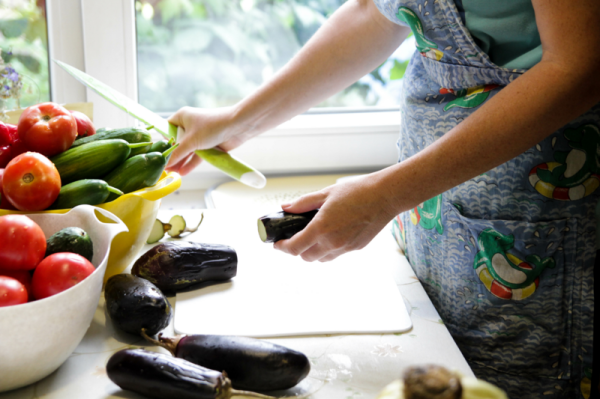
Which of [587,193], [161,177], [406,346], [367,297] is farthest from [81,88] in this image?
[587,193]

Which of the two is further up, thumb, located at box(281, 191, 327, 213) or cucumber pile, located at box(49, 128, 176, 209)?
cucumber pile, located at box(49, 128, 176, 209)

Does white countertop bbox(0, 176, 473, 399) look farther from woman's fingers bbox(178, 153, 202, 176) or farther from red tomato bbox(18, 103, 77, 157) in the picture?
woman's fingers bbox(178, 153, 202, 176)

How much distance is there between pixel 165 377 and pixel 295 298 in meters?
0.28

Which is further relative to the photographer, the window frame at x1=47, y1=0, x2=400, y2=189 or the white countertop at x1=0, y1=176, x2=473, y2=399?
the window frame at x1=47, y1=0, x2=400, y2=189

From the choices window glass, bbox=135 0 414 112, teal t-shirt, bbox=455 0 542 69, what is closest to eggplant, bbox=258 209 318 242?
teal t-shirt, bbox=455 0 542 69

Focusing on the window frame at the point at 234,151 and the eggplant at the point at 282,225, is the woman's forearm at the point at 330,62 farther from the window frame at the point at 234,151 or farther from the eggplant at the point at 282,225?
the window frame at the point at 234,151

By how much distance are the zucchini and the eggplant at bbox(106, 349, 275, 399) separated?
356 millimetres

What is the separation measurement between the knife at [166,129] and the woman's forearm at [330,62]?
76 millimetres

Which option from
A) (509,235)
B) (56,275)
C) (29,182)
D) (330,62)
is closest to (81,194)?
(29,182)

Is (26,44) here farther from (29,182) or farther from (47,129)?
(29,182)

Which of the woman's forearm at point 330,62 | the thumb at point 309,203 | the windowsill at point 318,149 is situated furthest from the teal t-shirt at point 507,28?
the windowsill at point 318,149

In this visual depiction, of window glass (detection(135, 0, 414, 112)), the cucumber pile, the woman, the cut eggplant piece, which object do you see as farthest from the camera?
window glass (detection(135, 0, 414, 112))

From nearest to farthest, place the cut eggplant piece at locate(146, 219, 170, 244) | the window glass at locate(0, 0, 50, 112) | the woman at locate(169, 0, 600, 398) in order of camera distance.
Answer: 1. the woman at locate(169, 0, 600, 398)
2. the cut eggplant piece at locate(146, 219, 170, 244)
3. the window glass at locate(0, 0, 50, 112)

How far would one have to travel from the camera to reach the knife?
37.6 inches
